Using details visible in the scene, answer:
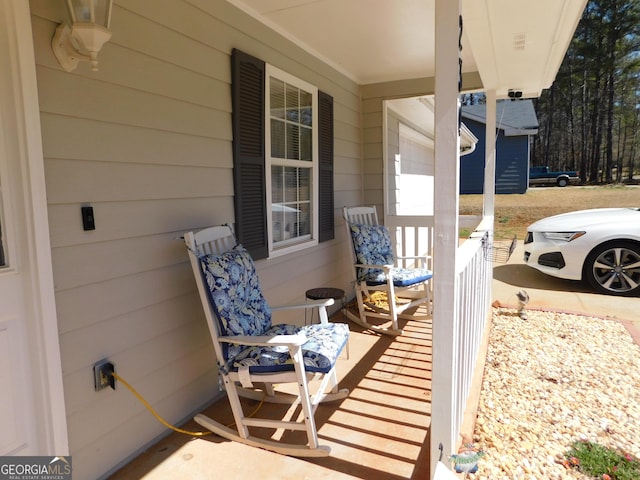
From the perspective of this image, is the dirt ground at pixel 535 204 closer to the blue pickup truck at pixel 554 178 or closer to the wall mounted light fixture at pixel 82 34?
the blue pickup truck at pixel 554 178

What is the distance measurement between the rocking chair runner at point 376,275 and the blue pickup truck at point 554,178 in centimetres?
2042

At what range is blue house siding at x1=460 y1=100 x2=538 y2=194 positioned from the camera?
15.5 m

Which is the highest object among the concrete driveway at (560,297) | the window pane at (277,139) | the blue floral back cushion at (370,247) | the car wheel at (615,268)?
the window pane at (277,139)

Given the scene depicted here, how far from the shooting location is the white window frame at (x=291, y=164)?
121 inches

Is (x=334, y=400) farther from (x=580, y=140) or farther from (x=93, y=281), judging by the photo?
(x=580, y=140)

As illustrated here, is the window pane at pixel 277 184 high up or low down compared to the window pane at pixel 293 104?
down

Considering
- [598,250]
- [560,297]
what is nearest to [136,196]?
[560,297]

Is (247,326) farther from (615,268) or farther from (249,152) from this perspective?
(615,268)

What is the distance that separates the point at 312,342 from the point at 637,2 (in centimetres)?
2329

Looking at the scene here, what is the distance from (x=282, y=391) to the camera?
2.77 metres

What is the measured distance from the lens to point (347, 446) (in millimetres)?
2178

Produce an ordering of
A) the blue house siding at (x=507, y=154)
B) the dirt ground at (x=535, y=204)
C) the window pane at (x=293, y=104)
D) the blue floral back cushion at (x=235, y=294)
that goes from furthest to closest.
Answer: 1. the blue house siding at (x=507, y=154)
2. the dirt ground at (x=535, y=204)
3. the window pane at (x=293, y=104)
4. the blue floral back cushion at (x=235, y=294)

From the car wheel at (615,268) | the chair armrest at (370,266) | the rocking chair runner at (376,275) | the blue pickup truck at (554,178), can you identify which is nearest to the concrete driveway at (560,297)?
the car wheel at (615,268)

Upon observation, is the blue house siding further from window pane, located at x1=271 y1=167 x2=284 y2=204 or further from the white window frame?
window pane, located at x1=271 y1=167 x2=284 y2=204
